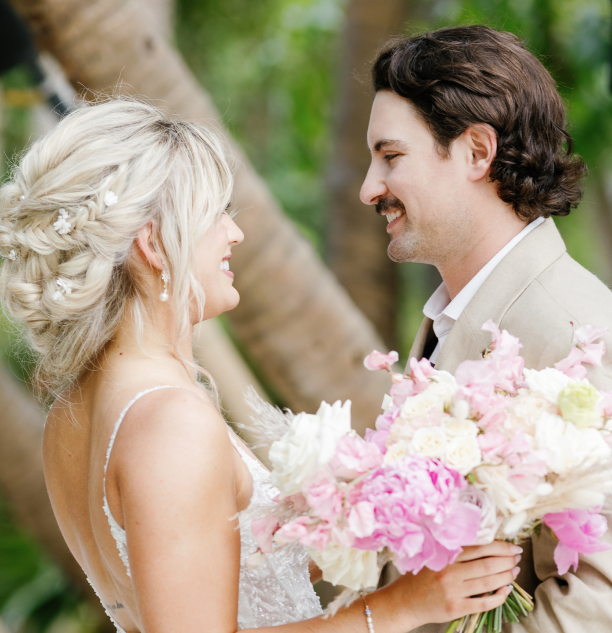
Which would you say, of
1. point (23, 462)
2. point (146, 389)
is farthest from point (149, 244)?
point (23, 462)

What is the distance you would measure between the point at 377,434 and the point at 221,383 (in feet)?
10.3

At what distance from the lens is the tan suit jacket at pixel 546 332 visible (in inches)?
69.5

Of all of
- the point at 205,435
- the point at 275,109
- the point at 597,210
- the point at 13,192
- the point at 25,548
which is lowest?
the point at 597,210

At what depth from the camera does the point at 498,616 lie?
1.73 metres

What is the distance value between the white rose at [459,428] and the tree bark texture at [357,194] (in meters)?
4.34

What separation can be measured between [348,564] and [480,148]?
1629 mm

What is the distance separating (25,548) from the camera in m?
7.09

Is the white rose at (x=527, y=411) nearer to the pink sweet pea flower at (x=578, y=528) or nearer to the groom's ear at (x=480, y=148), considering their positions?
the pink sweet pea flower at (x=578, y=528)

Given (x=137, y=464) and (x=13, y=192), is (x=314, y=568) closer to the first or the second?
(x=137, y=464)

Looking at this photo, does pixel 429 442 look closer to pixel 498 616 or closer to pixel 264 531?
pixel 264 531

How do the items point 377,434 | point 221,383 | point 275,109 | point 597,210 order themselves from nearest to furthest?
point 377,434, point 221,383, point 597,210, point 275,109

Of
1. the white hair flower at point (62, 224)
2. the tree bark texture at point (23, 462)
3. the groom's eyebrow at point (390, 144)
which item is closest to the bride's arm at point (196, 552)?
the white hair flower at point (62, 224)

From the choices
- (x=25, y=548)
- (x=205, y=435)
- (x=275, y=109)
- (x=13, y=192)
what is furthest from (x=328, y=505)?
(x=275, y=109)

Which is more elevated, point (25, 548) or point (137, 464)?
point (137, 464)
